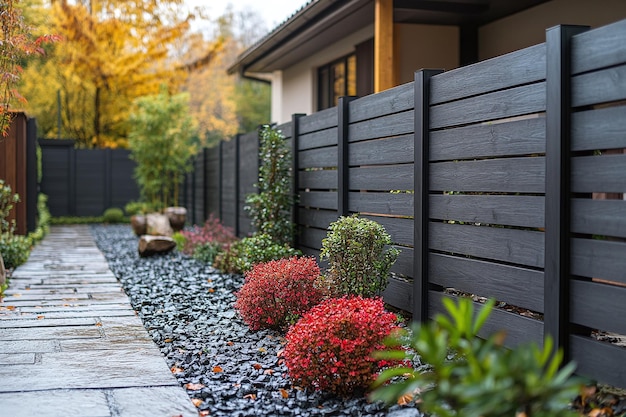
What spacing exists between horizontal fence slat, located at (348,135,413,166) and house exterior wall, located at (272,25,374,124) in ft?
14.2

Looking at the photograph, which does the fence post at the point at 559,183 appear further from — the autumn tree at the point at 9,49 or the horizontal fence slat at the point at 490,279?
the autumn tree at the point at 9,49

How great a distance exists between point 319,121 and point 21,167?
20.3ft

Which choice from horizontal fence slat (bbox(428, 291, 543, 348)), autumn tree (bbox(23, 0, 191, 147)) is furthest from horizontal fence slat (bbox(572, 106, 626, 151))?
autumn tree (bbox(23, 0, 191, 147))

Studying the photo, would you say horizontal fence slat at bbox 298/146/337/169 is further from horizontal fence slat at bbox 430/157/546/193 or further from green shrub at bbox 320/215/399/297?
horizontal fence slat at bbox 430/157/546/193

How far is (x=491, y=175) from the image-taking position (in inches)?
163

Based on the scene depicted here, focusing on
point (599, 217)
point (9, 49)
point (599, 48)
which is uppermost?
point (9, 49)

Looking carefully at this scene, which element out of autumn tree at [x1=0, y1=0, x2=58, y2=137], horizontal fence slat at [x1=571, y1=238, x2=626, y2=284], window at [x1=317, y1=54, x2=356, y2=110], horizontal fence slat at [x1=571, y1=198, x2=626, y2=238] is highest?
window at [x1=317, y1=54, x2=356, y2=110]

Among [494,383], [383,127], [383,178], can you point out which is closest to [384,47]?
[383,127]

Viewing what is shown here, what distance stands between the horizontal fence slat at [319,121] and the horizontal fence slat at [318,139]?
0.16 ft

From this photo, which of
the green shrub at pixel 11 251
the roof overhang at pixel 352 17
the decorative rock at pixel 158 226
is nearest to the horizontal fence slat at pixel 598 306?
the roof overhang at pixel 352 17

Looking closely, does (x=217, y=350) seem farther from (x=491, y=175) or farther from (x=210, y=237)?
(x=210, y=237)

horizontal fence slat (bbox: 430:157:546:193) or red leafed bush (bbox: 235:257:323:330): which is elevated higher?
horizontal fence slat (bbox: 430:157:546:193)

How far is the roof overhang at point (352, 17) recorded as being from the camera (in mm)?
8422

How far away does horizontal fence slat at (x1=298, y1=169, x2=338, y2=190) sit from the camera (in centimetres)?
691
